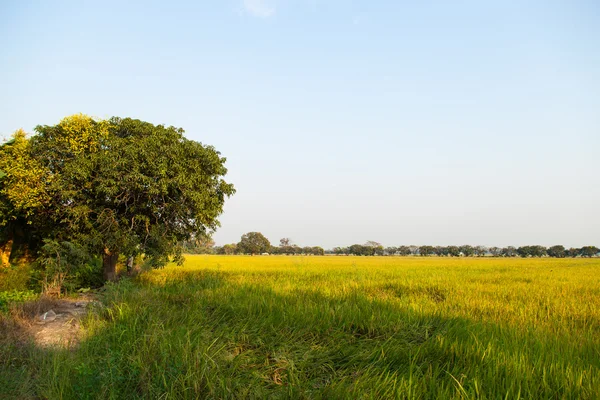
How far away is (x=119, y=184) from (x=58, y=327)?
527 cm

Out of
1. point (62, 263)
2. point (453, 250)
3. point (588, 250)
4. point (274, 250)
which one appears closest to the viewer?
point (62, 263)

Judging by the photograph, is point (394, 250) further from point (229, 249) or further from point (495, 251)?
point (229, 249)

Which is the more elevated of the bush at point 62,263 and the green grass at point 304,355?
the bush at point 62,263

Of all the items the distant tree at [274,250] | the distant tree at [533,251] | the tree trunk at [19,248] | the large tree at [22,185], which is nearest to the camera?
the large tree at [22,185]

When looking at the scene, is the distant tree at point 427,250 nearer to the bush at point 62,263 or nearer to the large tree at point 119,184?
the large tree at point 119,184

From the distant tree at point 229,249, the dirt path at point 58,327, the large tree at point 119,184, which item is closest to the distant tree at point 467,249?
the distant tree at point 229,249

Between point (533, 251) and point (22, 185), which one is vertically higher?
point (22, 185)

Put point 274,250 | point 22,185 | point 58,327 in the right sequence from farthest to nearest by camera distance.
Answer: point 274,250 → point 22,185 → point 58,327

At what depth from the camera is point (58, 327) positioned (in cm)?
577

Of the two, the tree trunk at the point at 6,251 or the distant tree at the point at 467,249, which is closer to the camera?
the tree trunk at the point at 6,251

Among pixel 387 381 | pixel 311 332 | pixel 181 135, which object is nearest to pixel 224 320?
pixel 311 332

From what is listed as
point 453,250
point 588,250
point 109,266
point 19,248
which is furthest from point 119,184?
point 588,250

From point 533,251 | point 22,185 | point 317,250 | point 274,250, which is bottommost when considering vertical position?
point 274,250

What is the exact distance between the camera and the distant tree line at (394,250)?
118 m
